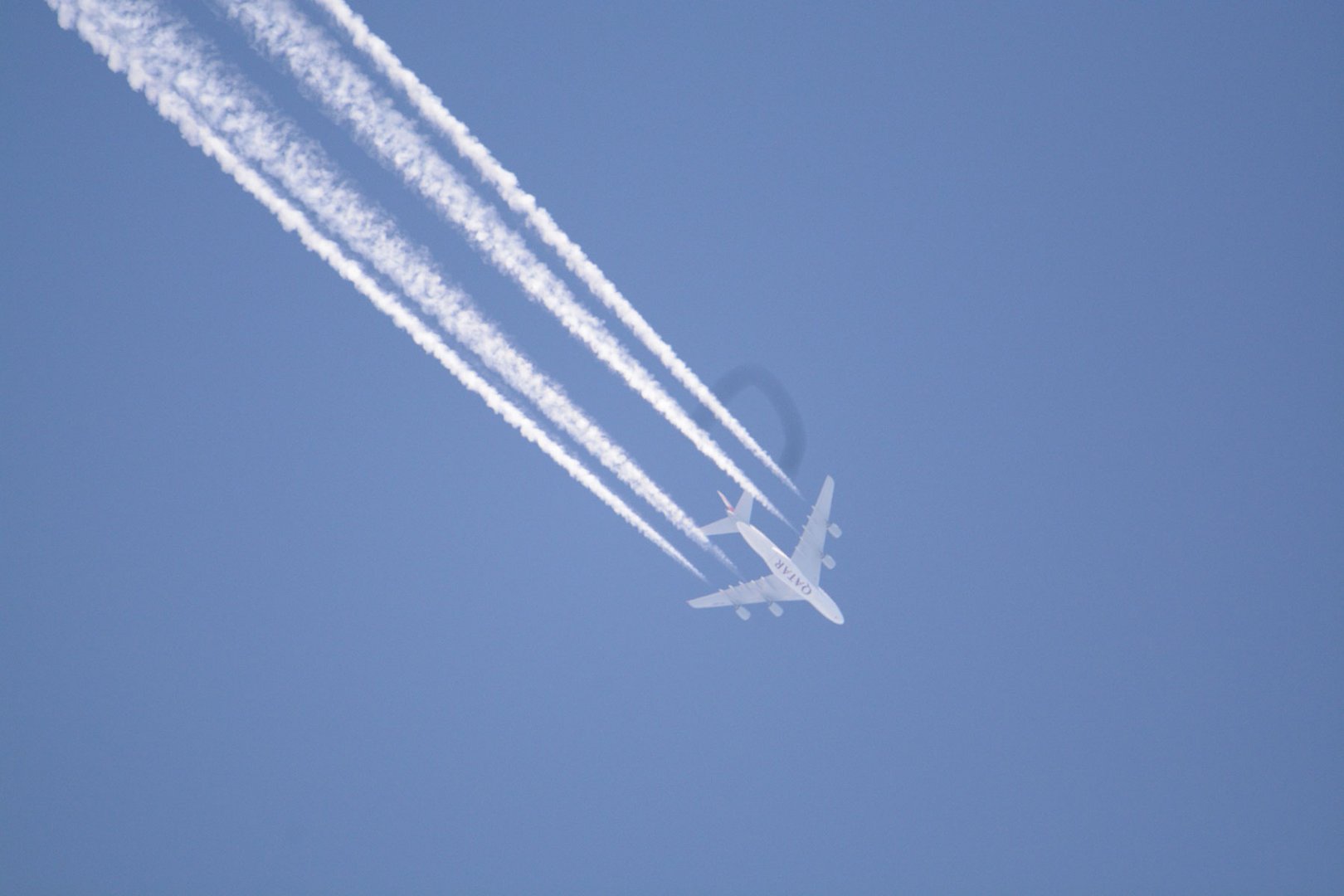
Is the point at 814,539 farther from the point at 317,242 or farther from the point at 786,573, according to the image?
the point at 317,242

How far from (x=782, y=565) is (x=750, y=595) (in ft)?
7.36

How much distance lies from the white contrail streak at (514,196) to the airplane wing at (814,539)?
806cm

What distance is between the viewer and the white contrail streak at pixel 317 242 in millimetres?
15344

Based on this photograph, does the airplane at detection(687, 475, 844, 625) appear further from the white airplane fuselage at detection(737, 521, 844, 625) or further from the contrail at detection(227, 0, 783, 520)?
the contrail at detection(227, 0, 783, 520)

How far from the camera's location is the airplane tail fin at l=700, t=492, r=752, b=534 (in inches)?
1208

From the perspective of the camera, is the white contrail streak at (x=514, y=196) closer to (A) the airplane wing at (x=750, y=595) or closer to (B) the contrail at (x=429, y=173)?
(B) the contrail at (x=429, y=173)

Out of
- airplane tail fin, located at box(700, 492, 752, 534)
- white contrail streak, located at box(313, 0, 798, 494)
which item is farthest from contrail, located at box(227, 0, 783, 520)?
airplane tail fin, located at box(700, 492, 752, 534)

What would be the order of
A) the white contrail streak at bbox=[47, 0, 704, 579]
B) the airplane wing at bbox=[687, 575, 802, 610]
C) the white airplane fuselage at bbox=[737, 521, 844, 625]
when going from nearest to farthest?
1. the white contrail streak at bbox=[47, 0, 704, 579]
2. the white airplane fuselage at bbox=[737, 521, 844, 625]
3. the airplane wing at bbox=[687, 575, 802, 610]

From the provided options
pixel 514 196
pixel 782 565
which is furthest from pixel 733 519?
pixel 514 196

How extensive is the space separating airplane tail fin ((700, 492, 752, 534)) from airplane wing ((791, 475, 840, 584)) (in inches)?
91.7

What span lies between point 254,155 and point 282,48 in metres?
1.66

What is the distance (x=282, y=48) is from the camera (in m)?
17.1

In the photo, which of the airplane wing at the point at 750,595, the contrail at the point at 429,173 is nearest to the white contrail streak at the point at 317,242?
the contrail at the point at 429,173

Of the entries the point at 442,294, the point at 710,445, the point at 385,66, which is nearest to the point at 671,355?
the point at 710,445
